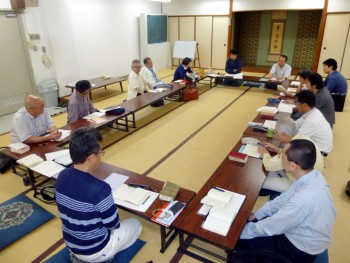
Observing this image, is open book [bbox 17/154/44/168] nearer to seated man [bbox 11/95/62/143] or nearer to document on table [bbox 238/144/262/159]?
seated man [bbox 11/95/62/143]

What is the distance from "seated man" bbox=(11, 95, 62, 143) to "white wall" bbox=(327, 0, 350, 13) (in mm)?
8814

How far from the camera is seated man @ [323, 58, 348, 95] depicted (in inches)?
201

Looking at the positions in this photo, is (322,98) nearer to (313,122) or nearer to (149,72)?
(313,122)

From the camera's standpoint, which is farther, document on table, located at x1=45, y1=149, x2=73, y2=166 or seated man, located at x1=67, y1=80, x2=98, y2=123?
seated man, located at x1=67, y1=80, x2=98, y2=123

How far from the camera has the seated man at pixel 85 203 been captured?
161cm

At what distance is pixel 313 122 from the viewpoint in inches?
115

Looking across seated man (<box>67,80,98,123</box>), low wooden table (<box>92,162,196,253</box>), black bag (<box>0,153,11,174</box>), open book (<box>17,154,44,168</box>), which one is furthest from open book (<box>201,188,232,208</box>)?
black bag (<box>0,153,11,174</box>)

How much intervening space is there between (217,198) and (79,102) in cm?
281

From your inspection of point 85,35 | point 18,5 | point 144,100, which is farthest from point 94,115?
point 85,35

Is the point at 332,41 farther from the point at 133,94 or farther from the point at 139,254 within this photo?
the point at 139,254

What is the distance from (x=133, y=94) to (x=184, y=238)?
12.2ft

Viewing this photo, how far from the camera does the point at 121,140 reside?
4.55 metres

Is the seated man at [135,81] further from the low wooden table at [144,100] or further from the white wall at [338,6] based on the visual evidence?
the white wall at [338,6]

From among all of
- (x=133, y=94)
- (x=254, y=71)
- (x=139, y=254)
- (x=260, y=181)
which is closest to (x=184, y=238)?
(x=139, y=254)
